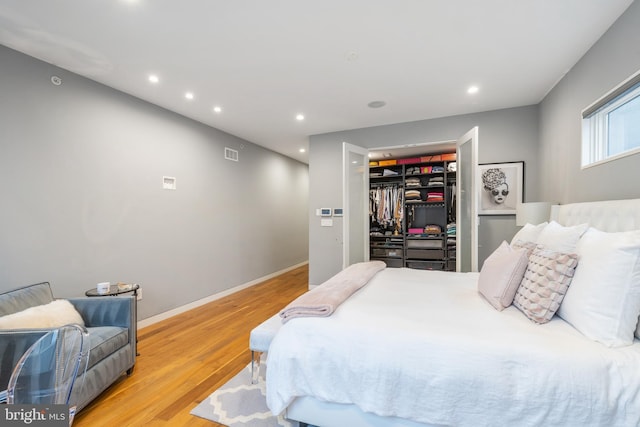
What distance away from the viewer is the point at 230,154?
4.47 m

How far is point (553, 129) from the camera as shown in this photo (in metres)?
2.90

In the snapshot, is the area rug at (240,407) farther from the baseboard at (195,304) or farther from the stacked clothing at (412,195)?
the stacked clothing at (412,195)

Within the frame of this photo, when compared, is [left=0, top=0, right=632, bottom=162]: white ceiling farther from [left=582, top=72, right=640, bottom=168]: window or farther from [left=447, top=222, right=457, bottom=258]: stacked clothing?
[left=447, top=222, right=457, bottom=258]: stacked clothing

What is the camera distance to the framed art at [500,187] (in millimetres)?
3443

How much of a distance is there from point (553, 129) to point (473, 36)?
1.65 meters

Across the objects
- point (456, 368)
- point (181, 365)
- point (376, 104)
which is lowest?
point (181, 365)

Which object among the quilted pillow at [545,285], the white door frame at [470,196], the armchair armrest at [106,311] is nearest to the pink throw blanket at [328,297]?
the quilted pillow at [545,285]

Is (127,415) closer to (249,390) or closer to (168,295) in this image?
(249,390)

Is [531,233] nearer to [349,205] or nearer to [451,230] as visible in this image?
[349,205]

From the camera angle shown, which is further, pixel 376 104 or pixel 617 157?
pixel 376 104

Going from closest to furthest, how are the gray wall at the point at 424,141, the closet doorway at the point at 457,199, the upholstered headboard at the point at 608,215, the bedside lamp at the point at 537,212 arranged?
the upholstered headboard at the point at 608,215
the bedside lamp at the point at 537,212
the closet doorway at the point at 457,199
the gray wall at the point at 424,141

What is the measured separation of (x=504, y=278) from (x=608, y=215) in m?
0.78

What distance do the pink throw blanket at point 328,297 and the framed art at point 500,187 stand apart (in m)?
2.14

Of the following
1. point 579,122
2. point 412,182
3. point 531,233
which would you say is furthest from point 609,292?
point 412,182
